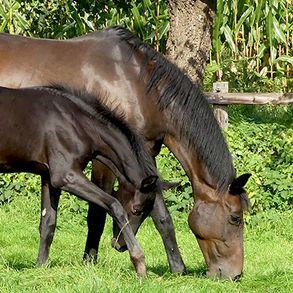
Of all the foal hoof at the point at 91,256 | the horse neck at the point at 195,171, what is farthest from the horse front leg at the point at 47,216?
the horse neck at the point at 195,171

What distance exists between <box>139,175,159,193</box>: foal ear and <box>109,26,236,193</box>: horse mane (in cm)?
68

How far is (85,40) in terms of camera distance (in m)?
8.13

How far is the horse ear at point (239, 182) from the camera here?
7117mm

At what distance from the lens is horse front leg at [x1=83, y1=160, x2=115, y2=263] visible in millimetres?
7633

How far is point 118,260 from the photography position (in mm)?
7902

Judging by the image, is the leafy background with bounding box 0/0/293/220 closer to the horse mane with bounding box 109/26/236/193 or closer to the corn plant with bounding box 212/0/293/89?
the corn plant with bounding box 212/0/293/89

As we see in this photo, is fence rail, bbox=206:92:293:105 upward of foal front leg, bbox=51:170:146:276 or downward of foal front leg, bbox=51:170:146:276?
downward

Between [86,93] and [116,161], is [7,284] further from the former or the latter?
[86,93]

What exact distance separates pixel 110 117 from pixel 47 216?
1.05m

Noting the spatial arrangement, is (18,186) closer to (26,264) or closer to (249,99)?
(249,99)

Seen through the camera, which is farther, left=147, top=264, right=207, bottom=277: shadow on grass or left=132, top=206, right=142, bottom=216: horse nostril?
left=147, top=264, right=207, bottom=277: shadow on grass

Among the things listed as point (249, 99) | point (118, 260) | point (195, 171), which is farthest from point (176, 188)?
point (195, 171)

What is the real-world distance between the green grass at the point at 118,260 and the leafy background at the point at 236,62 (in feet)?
1.03

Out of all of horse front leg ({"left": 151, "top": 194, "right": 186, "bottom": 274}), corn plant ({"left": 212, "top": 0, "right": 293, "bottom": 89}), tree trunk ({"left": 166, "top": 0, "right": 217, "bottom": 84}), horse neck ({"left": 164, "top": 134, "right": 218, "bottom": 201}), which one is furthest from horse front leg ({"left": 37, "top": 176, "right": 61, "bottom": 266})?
corn plant ({"left": 212, "top": 0, "right": 293, "bottom": 89})
